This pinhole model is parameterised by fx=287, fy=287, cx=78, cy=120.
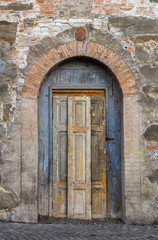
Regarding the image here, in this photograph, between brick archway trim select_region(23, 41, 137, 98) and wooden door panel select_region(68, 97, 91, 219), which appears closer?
brick archway trim select_region(23, 41, 137, 98)

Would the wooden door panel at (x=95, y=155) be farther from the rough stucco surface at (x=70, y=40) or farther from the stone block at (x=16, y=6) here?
the stone block at (x=16, y=6)

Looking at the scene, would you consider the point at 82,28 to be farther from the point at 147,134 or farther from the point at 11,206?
the point at 11,206

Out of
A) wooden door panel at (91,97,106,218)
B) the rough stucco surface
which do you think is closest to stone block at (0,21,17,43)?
the rough stucco surface

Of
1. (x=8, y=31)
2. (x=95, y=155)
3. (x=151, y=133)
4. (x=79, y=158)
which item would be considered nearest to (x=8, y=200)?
(x=79, y=158)

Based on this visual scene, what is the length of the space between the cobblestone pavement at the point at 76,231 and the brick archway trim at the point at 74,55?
82.6 inches

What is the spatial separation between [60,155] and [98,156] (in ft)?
2.21

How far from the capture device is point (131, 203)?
4.72 m

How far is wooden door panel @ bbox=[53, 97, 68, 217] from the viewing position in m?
5.03

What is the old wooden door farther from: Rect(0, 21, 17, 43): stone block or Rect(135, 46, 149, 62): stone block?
Rect(0, 21, 17, 43): stone block

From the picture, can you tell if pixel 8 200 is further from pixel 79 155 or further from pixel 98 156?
pixel 98 156

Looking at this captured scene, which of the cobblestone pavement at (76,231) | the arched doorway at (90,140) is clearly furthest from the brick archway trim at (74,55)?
the cobblestone pavement at (76,231)

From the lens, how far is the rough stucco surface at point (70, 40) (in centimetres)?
479

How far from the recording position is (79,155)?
16.5 ft

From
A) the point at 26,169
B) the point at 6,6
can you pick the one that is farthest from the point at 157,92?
the point at 6,6
